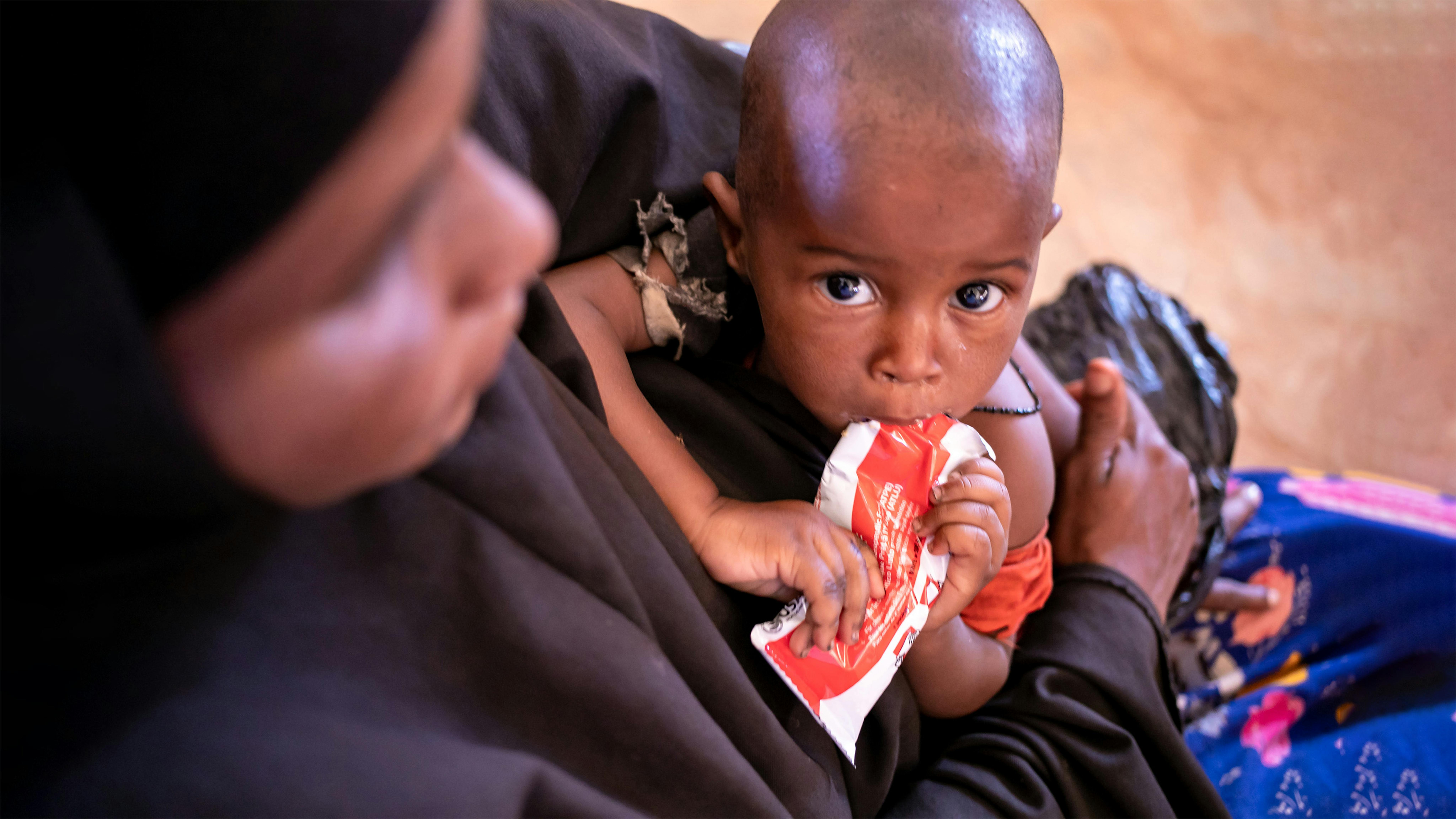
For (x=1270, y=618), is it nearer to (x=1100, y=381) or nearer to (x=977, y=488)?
(x=1100, y=381)

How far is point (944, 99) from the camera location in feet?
2.31

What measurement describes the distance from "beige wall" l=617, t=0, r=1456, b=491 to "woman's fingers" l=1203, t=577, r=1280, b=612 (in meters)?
1.22

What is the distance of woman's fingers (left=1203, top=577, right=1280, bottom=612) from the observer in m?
1.41

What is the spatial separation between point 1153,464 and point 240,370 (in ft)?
4.12

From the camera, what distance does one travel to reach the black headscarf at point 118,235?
0.99ft

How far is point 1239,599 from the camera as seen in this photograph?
1.41m

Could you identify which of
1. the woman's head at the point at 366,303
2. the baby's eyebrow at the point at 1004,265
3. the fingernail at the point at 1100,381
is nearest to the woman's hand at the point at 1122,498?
the fingernail at the point at 1100,381

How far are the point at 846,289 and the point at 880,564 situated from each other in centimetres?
23

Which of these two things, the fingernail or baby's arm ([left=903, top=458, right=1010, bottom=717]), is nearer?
baby's arm ([left=903, top=458, right=1010, bottom=717])

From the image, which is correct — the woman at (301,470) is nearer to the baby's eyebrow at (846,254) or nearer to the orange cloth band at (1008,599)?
the baby's eyebrow at (846,254)

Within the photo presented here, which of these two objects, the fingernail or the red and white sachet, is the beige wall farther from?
the red and white sachet

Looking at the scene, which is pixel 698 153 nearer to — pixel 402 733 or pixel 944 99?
pixel 944 99

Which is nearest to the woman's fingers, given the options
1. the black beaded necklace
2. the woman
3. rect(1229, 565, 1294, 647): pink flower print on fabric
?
rect(1229, 565, 1294, 647): pink flower print on fabric

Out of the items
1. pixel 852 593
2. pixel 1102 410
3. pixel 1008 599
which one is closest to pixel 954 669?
pixel 1008 599
